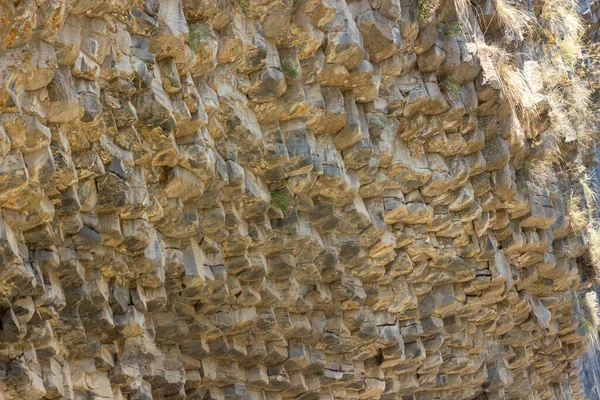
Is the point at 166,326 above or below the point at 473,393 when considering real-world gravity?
above

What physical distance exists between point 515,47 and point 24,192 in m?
5.33

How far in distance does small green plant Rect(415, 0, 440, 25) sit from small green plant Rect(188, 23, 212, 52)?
2.33 m

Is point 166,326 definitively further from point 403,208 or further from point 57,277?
point 403,208

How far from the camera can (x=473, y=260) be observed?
30.9ft

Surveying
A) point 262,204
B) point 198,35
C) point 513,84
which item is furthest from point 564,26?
point 198,35

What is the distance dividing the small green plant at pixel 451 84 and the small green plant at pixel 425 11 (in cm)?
59

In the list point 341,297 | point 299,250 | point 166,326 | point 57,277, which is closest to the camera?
point 57,277

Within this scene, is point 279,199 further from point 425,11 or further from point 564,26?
point 564,26

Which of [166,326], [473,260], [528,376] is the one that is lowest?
[528,376]

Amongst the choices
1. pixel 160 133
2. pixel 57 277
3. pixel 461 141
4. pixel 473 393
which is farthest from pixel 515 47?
pixel 57 277

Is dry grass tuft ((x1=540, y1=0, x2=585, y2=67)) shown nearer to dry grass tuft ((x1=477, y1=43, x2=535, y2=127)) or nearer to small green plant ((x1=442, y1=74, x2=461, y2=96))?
dry grass tuft ((x1=477, y1=43, x2=535, y2=127))

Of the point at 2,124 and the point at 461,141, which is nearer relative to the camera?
the point at 2,124

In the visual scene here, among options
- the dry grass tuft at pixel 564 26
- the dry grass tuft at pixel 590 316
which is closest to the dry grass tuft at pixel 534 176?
the dry grass tuft at pixel 564 26

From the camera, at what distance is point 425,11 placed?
788 cm
